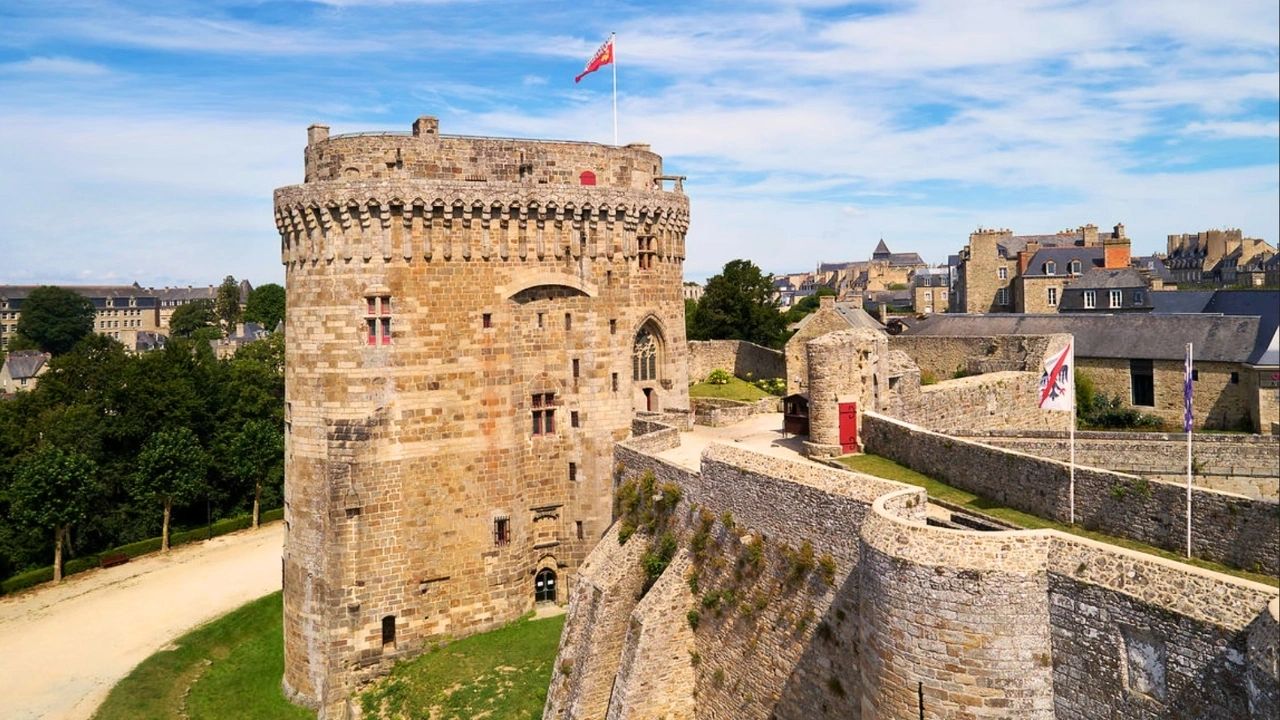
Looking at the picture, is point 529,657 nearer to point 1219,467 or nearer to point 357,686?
point 357,686

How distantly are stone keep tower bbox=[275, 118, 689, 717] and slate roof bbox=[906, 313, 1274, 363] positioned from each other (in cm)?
2184

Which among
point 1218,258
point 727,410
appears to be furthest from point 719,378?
point 1218,258

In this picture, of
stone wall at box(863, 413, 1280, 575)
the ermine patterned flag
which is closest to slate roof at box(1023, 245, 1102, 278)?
stone wall at box(863, 413, 1280, 575)

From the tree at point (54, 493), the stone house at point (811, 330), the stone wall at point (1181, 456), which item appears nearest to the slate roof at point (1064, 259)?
the stone house at point (811, 330)

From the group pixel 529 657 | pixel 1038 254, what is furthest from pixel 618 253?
pixel 1038 254

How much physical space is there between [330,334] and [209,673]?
12038mm

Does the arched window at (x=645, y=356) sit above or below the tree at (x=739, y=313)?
below

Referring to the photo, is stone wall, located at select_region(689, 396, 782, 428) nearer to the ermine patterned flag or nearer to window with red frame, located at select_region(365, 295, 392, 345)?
window with red frame, located at select_region(365, 295, 392, 345)

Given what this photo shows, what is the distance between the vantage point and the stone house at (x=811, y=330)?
4438cm

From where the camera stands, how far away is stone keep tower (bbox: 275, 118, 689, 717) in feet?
78.1

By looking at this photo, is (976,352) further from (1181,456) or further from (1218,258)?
(1218,258)

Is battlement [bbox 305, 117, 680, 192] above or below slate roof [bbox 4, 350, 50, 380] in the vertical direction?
above

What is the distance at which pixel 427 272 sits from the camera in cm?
2425

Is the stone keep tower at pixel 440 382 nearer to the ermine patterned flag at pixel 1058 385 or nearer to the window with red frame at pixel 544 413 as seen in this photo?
the window with red frame at pixel 544 413
